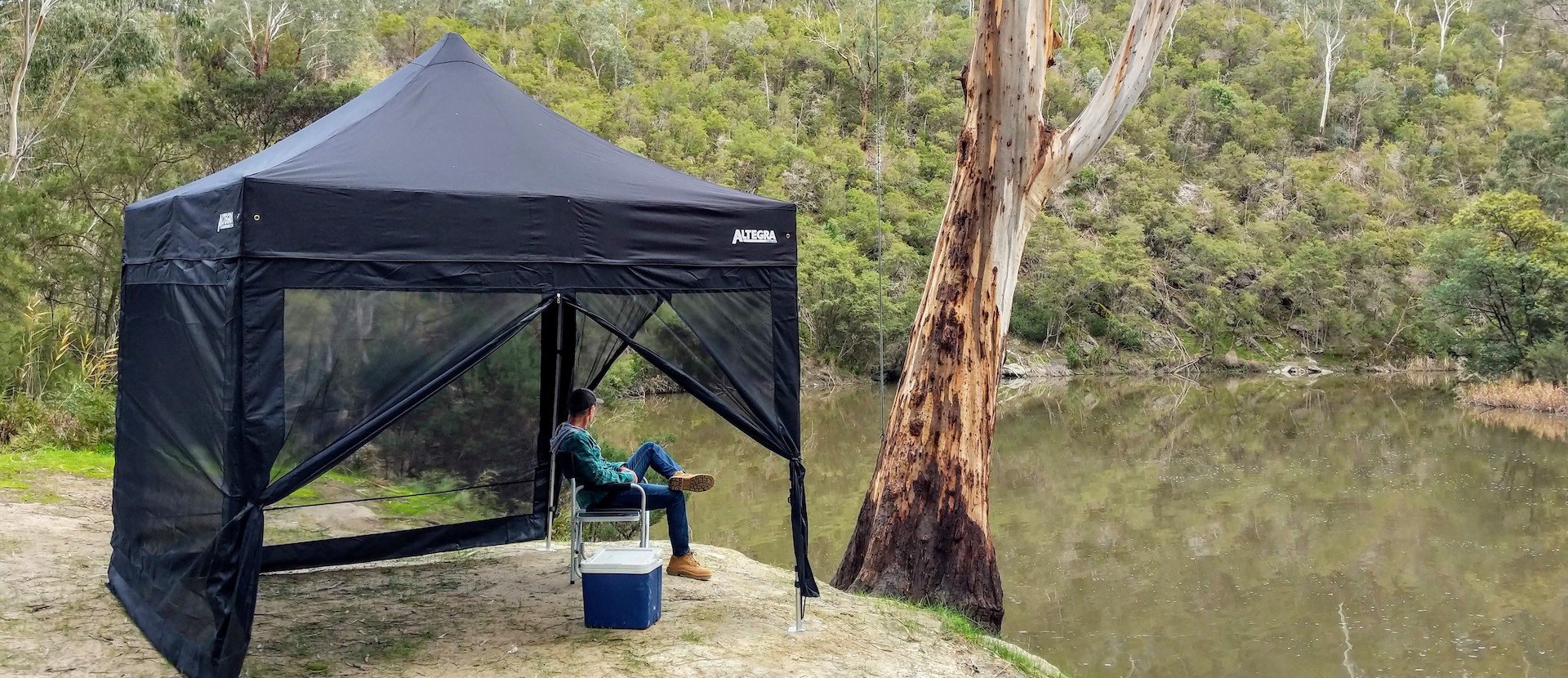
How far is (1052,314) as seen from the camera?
118 feet

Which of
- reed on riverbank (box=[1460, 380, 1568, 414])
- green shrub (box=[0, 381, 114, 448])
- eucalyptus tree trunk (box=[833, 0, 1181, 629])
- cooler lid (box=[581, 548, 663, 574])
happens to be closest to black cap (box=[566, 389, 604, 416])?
cooler lid (box=[581, 548, 663, 574])

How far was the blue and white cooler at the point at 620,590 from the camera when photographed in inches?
188

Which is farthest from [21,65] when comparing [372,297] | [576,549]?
[576,549]

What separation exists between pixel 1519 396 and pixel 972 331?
20.1 m

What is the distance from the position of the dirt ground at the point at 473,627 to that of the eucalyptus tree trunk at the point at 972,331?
886 mm

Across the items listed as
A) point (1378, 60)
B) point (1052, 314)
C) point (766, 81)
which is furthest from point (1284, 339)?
point (1378, 60)

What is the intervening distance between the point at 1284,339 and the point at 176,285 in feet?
126

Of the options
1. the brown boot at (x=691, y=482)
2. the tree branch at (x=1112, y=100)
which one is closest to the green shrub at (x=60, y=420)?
the brown boot at (x=691, y=482)

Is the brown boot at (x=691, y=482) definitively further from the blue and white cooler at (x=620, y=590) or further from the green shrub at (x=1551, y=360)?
the green shrub at (x=1551, y=360)

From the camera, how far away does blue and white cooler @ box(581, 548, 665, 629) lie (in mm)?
4770

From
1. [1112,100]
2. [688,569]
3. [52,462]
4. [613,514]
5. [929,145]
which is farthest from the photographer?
[929,145]

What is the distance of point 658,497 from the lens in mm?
5199

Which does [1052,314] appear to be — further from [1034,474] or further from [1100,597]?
[1100,597]

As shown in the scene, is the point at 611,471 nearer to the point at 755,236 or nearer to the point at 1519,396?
the point at 755,236
